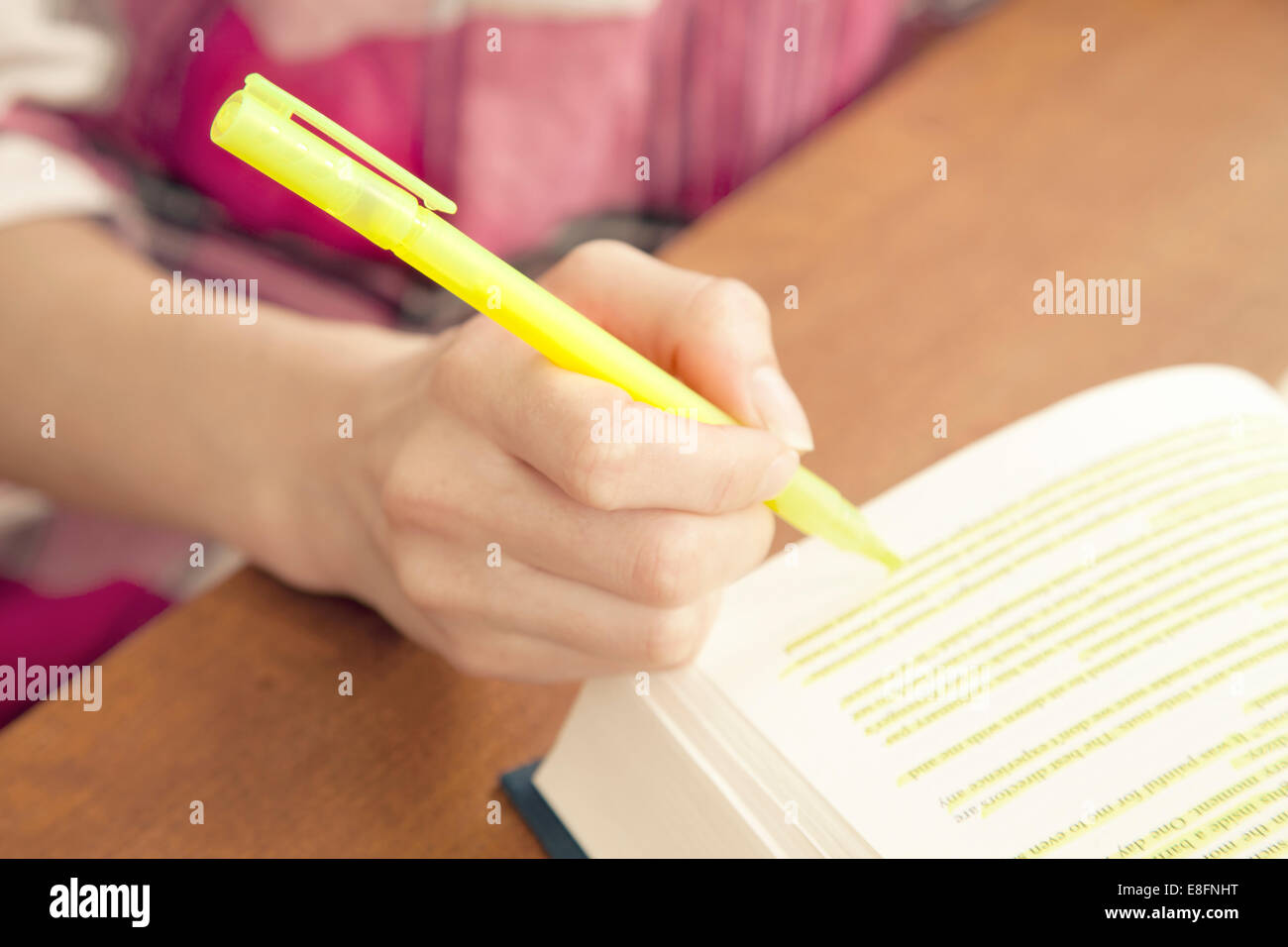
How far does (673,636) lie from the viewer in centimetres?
32

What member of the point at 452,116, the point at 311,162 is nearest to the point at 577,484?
the point at 311,162

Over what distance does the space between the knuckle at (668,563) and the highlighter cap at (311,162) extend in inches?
4.5

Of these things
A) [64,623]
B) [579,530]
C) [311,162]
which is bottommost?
[64,623]

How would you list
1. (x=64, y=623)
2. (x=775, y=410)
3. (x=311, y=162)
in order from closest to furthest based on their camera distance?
(x=311, y=162) → (x=775, y=410) → (x=64, y=623)

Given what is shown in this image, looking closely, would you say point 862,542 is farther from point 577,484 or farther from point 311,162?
point 311,162

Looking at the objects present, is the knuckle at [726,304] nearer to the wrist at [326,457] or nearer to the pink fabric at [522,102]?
the wrist at [326,457]

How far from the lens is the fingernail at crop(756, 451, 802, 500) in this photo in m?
0.31

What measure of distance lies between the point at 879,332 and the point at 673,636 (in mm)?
262

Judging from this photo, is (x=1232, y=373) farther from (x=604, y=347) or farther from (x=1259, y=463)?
(x=604, y=347)

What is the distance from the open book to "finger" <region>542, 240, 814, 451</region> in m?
0.07

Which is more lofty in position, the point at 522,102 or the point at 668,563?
the point at 522,102

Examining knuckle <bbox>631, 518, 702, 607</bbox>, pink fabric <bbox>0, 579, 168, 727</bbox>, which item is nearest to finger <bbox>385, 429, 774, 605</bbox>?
knuckle <bbox>631, 518, 702, 607</bbox>
